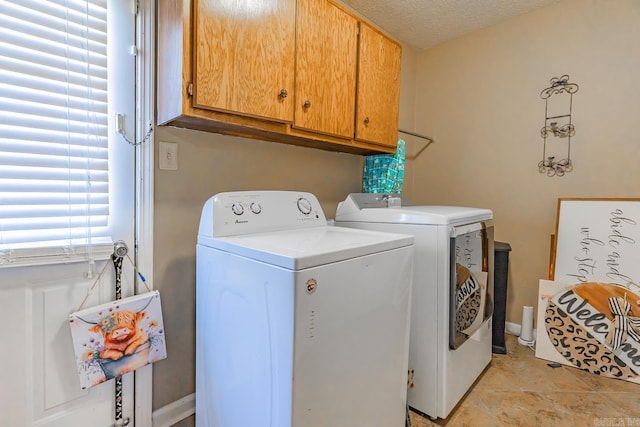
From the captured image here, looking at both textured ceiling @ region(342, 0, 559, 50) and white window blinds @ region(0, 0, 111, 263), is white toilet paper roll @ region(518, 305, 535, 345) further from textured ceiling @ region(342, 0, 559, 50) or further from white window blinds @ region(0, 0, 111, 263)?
white window blinds @ region(0, 0, 111, 263)

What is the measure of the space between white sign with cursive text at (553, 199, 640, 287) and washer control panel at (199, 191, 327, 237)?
1748 millimetres

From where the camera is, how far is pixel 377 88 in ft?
6.66

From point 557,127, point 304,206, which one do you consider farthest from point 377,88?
point 557,127

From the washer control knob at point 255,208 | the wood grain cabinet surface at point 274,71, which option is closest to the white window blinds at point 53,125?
the wood grain cabinet surface at point 274,71

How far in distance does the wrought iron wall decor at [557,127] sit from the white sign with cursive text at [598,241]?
0.26 metres

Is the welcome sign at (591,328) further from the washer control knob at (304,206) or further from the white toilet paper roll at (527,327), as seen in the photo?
the washer control knob at (304,206)

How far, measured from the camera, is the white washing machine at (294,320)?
1.00 m

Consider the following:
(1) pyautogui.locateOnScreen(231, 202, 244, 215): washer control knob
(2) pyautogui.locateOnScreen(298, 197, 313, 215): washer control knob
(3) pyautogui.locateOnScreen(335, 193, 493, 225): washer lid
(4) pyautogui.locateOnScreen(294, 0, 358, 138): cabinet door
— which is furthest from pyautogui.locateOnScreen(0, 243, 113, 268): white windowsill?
(3) pyautogui.locateOnScreen(335, 193, 493, 225): washer lid

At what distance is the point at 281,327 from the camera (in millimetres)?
999

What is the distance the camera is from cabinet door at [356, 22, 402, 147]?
1924mm

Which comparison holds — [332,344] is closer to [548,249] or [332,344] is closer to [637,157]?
[548,249]

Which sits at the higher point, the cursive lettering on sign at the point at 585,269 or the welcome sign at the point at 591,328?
the cursive lettering on sign at the point at 585,269

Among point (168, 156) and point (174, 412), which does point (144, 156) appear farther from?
point (174, 412)

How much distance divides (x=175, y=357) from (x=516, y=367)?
6.72 feet
